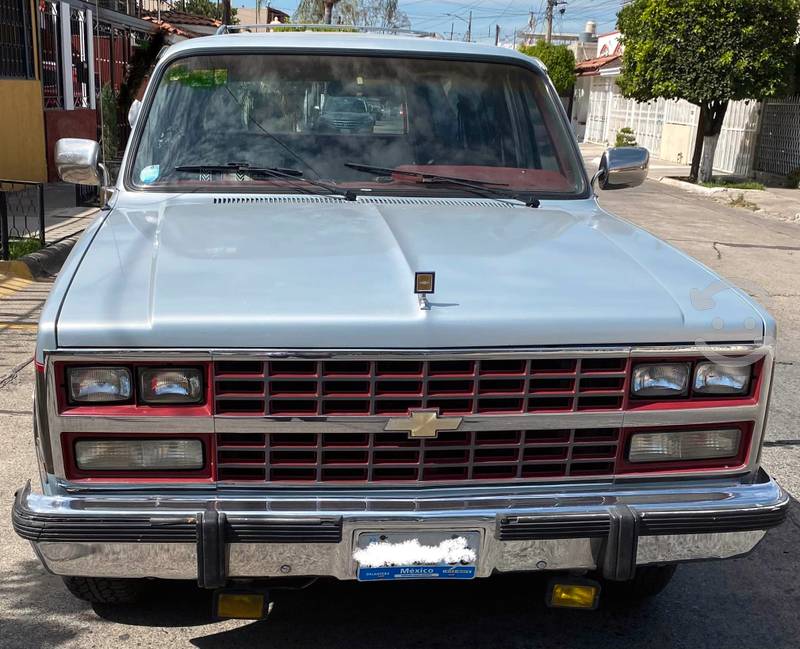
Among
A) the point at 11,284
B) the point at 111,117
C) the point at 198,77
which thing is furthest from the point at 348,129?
the point at 111,117

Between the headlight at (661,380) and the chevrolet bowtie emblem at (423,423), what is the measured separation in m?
0.54

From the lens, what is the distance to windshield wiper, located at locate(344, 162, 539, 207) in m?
4.01

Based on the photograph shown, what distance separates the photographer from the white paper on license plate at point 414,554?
272 cm

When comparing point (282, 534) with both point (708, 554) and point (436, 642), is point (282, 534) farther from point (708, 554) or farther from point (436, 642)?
point (708, 554)

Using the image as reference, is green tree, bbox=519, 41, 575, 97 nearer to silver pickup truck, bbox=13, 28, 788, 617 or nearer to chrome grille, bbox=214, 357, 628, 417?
silver pickup truck, bbox=13, 28, 788, 617

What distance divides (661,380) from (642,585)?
103 centimetres

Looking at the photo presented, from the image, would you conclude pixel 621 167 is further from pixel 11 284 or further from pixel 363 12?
pixel 363 12

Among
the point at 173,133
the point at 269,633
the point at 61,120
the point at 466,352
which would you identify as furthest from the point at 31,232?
the point at 466,352

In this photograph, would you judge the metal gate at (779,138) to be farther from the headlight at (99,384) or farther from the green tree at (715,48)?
the headlight at (99,384)

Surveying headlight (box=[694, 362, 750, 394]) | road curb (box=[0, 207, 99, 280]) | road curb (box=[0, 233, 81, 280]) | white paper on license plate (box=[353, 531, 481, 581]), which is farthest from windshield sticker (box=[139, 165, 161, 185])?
road curb (box=[0, 233, 81, 280])

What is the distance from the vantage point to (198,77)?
13.8 feet

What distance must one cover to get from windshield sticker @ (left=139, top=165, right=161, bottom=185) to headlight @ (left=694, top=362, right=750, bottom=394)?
7.48 feet

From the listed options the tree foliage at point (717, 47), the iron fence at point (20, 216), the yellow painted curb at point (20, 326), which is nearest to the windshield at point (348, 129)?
the yellow painted curb at point (20, 326)

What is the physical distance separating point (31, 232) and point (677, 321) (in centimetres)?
959
